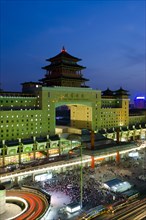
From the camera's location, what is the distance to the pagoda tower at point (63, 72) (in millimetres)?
80188

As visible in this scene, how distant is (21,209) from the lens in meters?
38.1

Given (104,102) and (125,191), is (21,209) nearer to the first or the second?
(125,191)

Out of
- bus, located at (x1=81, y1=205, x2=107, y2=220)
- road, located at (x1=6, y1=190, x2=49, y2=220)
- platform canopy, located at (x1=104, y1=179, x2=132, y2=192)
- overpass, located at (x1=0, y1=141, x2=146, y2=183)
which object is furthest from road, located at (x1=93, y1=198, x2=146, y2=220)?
overpass, located at (x1=0, y1=141, x2=146, y2=183)

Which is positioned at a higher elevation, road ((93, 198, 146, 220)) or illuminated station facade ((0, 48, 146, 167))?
illuminated station facade ((0, 48, 146, 167))

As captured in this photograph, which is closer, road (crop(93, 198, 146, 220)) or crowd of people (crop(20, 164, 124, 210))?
road (crop(93, 198, 146, 220))

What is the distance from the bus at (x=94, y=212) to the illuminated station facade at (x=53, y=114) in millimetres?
31029

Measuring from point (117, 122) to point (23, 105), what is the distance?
142 feet

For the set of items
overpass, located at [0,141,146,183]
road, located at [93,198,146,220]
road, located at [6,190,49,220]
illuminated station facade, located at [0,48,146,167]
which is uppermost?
illuminated station facade, located at [0,48,146,167]

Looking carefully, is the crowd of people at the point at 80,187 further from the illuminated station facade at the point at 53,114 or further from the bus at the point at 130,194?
the illuminated station facade at the point at 53,114

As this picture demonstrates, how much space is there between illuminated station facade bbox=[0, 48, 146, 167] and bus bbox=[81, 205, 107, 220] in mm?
31029

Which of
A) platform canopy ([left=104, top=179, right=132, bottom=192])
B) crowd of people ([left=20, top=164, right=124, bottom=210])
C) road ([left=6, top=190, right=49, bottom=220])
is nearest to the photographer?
road ([left=6, top=190, right=49, bottom=220])

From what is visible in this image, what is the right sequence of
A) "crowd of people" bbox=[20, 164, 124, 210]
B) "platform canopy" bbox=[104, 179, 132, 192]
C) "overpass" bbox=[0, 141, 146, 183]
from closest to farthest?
"crowd of people" bbox=[20, 164, 124, 210] → "platform canopy" bbox=[104, 179, 132, 192] → "overpass" bbox=[0, 141, 146, 183]

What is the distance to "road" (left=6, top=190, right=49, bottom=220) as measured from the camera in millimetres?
34297

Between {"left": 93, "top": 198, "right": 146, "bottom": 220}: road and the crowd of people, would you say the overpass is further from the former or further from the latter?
{"left": 93, "top": 198, "right": 146, "bottom": 220}: road
